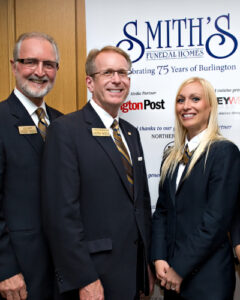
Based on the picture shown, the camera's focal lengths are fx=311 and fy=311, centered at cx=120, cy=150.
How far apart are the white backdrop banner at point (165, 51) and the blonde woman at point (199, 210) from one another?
413mm

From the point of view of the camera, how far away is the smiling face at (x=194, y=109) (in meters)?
1.76

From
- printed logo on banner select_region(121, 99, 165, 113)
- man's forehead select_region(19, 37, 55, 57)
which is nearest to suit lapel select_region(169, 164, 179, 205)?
printed logo on banner select_region(121, 99, 165, 113)

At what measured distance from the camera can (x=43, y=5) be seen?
2.35m

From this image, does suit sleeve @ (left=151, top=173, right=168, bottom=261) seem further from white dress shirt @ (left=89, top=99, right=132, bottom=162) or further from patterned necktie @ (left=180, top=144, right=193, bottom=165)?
white dress shirt @ (left=89, top=99, right=132, bottom=162)

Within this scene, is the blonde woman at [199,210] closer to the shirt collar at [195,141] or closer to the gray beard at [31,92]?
the shirt collar at [195,141]

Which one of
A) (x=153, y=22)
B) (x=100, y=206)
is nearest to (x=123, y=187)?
(x=100, y=206)

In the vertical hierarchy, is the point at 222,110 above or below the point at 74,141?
above

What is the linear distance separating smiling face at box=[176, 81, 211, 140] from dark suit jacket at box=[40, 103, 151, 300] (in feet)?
1.39

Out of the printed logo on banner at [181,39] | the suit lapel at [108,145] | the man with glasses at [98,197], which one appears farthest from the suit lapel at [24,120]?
the printed logo on banner at [181,39]

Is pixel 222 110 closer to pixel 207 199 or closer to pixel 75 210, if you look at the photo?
pixel 207 199

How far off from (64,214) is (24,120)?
520mm

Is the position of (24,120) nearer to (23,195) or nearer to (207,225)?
(23,195)

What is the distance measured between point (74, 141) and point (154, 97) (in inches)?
38.0

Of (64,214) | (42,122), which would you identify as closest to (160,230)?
(64,214)
